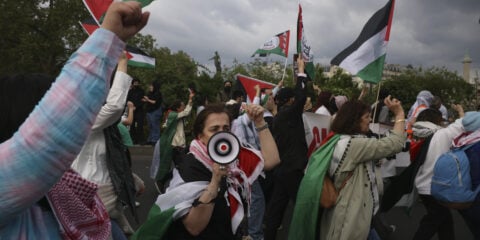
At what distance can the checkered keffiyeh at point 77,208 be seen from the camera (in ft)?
4.16

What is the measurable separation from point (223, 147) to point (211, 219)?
1.71 feet

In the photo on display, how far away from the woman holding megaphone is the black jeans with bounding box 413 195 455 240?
110 inches

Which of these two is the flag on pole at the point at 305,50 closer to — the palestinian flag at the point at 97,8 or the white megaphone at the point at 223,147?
the palestinian flag at the point at 97,8

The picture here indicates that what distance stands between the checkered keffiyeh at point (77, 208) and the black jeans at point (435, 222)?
409 centimetres

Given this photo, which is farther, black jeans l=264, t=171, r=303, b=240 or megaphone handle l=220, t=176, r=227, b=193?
black jeans l=264, t=171, r=303, b=240

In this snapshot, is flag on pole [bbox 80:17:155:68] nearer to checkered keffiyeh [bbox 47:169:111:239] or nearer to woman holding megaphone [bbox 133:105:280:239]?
woman holding megaphone [bbox 133:105:280:239]

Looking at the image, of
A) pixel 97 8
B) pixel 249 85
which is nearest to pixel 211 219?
pixel 97 8

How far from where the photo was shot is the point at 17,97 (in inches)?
→ 49.1

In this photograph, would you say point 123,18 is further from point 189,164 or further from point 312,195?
point 312,195

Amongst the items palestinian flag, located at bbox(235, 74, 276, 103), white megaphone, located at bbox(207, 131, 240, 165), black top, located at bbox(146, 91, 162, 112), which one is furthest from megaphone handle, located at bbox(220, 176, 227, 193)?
black top, located at bbox(146, 91, 162, 112)

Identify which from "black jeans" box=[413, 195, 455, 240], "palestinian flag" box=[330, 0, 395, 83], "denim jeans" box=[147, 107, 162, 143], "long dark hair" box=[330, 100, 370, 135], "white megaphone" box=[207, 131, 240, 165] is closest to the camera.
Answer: "white megaphone" box=[207, 131, 240, 165]

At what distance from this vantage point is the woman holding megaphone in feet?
7.22

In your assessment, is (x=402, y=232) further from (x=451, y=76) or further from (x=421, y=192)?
(x=451, y=76)

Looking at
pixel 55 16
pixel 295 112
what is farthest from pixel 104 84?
pixel 55 16
